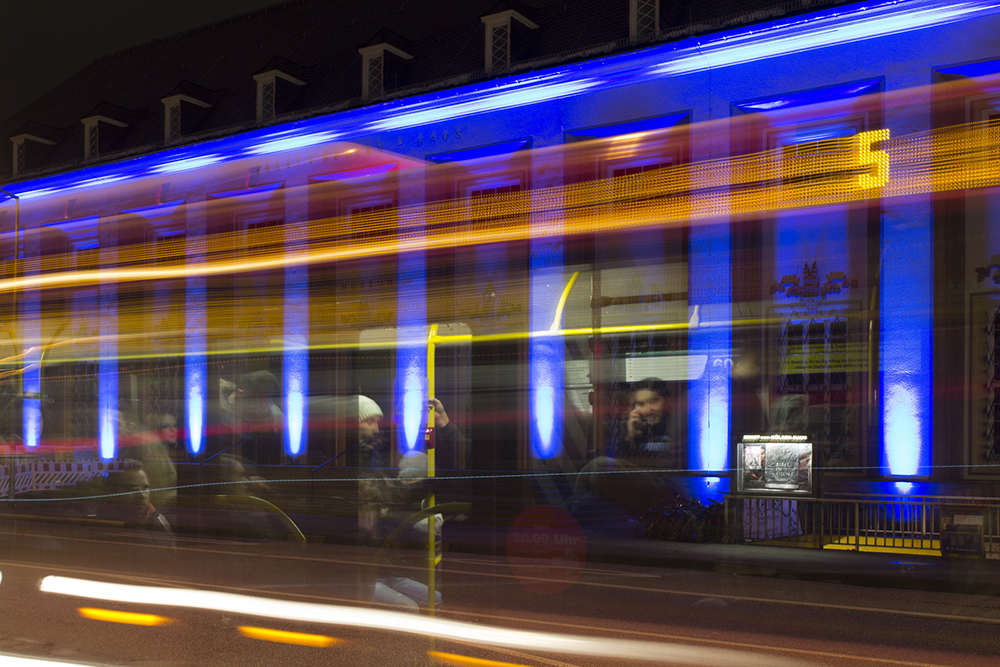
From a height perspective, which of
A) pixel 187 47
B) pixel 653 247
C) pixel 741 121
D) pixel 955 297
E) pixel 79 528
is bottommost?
pixel 79 528

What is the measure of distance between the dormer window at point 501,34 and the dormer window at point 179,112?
12.0 metres

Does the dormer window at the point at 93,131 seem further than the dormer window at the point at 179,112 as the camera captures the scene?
Yes

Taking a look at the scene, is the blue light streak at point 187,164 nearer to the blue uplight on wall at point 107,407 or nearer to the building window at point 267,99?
the building window at point 267,99

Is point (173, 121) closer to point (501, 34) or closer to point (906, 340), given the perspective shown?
point (501, 34)

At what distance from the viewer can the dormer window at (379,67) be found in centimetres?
2352

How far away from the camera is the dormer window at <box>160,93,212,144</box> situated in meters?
27.9

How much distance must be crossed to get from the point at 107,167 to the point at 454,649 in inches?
939

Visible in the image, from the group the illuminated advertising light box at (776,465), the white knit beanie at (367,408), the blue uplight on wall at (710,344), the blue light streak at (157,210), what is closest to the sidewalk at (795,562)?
the illuminated advertising light box at (776,465)

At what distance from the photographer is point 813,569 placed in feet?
39.7

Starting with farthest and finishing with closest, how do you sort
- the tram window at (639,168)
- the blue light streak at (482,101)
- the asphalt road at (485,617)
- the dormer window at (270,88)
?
the dormer window at (270,88), the blue light streak at (482,101), the tram window at (639,168), the asphalt road at (485,617)

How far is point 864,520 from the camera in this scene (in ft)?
44.4

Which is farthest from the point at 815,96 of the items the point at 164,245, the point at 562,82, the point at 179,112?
the point at 179,112

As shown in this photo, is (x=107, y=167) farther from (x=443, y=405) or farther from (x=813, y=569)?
(x=813, y=569)

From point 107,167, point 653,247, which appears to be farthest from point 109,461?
point 653,247
